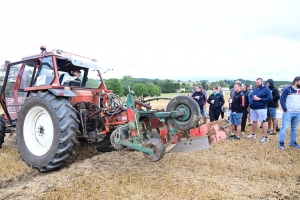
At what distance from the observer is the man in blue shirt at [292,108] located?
547 centimetres

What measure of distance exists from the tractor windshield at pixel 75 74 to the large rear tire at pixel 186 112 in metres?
2.13

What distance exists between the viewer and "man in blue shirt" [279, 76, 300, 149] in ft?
18.0

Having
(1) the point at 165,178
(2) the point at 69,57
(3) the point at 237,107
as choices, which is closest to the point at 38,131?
(2) the point at 69,57

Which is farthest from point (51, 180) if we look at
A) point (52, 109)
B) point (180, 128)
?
point (180, 128)

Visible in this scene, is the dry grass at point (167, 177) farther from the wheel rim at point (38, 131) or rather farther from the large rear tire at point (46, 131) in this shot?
the wheel rim at point (38, 131)

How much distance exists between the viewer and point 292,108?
5.51 metres

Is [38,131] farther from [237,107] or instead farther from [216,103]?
[237,107]

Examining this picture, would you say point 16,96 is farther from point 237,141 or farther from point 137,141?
point 237,141

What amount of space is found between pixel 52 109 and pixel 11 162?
139 cm

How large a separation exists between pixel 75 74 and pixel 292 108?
16.2 feet

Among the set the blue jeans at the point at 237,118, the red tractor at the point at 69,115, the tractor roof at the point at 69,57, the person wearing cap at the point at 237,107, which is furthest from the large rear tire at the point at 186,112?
the blue jeans at the point at 237,118

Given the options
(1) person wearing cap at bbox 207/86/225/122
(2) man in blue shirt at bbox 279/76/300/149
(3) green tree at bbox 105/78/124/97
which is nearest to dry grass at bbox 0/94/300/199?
(2) man in blue shirt at bbox 279/76/300/149

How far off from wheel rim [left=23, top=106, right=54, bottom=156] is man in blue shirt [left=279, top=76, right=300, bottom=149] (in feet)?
16.1

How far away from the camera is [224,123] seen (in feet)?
13.3
